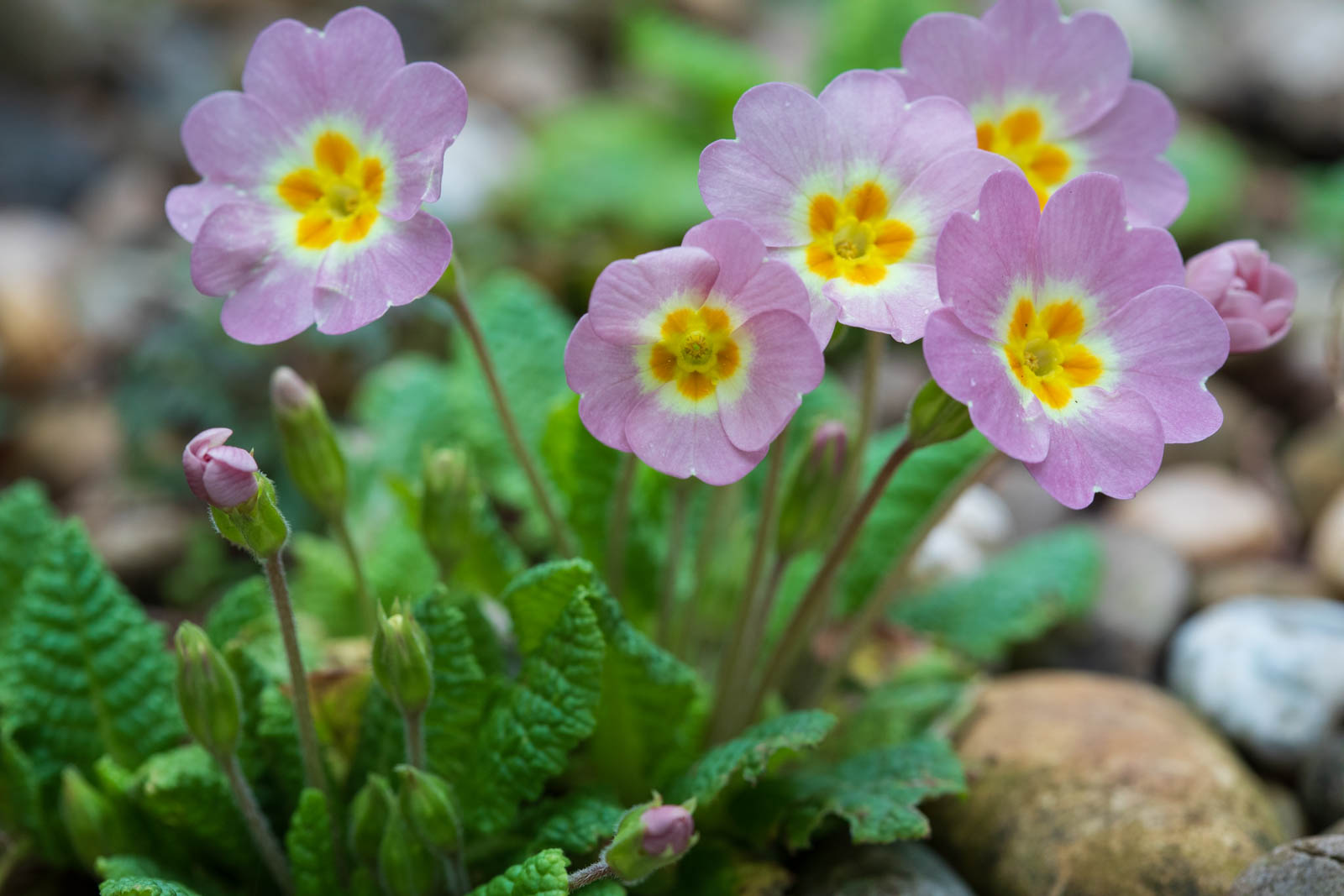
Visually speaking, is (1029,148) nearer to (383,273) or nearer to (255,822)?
(383,273)

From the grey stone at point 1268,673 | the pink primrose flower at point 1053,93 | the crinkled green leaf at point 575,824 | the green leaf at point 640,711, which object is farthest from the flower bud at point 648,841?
the grey stone at point 1268,673

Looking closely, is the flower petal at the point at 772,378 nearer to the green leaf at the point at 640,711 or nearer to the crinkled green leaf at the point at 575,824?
the green leaf at the point at 640,711

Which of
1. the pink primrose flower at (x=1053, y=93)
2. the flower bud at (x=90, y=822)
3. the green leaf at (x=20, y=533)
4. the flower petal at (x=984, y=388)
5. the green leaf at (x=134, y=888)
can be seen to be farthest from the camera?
the green leaf at (x=20, y=533)

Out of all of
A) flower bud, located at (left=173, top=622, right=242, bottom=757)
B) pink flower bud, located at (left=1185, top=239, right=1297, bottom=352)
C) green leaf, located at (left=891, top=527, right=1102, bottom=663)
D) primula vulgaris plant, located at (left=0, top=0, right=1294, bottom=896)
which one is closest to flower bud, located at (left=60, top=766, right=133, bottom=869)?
primula vulgaris plant, located at (left=0, top=0, right=1294, bottom=896)

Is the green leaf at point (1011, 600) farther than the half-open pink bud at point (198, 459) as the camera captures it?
Yes

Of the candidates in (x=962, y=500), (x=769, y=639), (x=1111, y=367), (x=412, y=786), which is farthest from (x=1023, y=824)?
(x=962, y=500)

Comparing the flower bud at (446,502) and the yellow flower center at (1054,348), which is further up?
the yellow flower center at (1054,348)

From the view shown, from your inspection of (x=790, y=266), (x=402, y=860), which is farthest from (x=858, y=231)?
(x=402, y=860)
